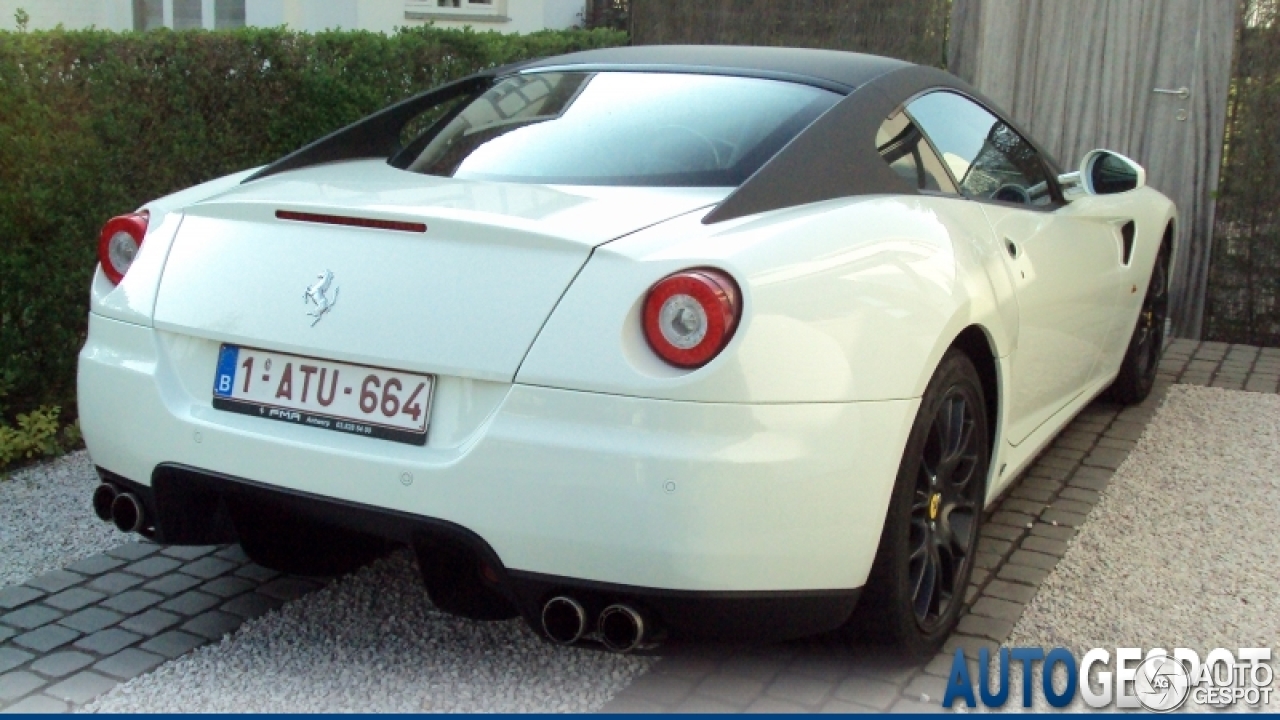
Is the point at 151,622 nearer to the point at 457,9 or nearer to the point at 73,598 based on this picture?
Answer: the point at 73,598

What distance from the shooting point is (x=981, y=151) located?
175 inches

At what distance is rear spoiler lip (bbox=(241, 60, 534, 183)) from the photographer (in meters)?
4.14

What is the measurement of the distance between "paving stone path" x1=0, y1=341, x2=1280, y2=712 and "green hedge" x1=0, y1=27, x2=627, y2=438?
1435mm

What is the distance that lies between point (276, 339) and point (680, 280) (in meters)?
0.93

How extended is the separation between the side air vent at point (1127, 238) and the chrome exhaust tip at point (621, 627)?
10.3 feet

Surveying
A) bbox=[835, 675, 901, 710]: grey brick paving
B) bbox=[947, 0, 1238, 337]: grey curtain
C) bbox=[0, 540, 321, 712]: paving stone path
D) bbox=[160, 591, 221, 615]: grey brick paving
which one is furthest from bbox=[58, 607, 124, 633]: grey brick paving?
bbox=[947, 0, 1238, 337]: grey curtain

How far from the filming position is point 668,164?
3.56m

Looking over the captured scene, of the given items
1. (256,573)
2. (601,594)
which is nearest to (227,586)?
(256,573)

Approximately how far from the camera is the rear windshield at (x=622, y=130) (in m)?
3.56

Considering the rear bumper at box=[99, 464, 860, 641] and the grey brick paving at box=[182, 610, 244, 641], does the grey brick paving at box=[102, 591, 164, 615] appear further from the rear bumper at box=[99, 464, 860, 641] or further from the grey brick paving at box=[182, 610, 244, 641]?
the rear bumper at box=[99, 464, 860, 641]

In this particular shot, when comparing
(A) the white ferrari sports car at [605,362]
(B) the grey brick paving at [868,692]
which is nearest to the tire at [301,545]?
(A) the white ferrari sports car at [605,362]

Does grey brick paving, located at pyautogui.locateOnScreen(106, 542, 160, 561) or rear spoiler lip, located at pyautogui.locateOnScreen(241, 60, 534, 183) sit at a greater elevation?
rear spoiler lip, located at pyautogui.locateOnScreen(241, 60, 534, 183)

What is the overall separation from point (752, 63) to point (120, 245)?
180cm

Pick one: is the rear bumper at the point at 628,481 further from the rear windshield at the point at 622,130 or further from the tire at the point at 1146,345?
the tire at the point at 1146,345
